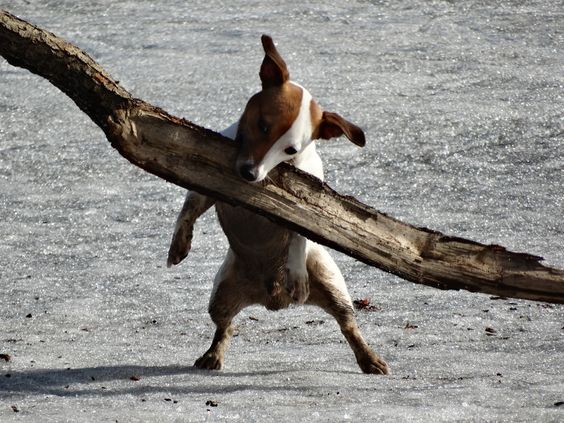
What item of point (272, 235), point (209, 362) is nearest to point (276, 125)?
point (272, 235)

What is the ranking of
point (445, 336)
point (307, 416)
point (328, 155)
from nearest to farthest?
point (307, 416) < point (445, 336) < point (328, 155)

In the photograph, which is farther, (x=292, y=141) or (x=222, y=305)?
(x=222, y=305)

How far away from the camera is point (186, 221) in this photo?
5.06m

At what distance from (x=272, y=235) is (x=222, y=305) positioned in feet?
1.70

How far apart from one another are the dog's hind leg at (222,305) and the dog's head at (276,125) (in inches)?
36.3

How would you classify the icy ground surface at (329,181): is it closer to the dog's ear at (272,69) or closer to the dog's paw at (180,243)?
the dog's paw at (180,243)

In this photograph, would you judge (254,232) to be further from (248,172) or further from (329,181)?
(329,181)

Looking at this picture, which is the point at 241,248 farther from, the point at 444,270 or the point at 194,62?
the point at 194,62

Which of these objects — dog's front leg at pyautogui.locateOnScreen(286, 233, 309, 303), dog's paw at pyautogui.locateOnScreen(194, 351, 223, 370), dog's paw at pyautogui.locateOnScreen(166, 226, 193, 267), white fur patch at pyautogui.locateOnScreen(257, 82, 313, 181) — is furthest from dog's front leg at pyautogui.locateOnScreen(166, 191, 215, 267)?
white fur patch at pyautogui.locateOnScreen(257, 82, 313, 181)

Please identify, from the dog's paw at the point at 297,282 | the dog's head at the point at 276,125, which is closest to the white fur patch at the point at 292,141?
the dog's head at the point at 276,125

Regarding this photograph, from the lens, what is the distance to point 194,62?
35.0 feet

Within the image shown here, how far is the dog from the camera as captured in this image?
173 inches

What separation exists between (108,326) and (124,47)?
529 centimetres

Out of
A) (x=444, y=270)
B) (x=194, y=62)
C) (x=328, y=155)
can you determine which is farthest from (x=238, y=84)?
(x=444, y=270)
